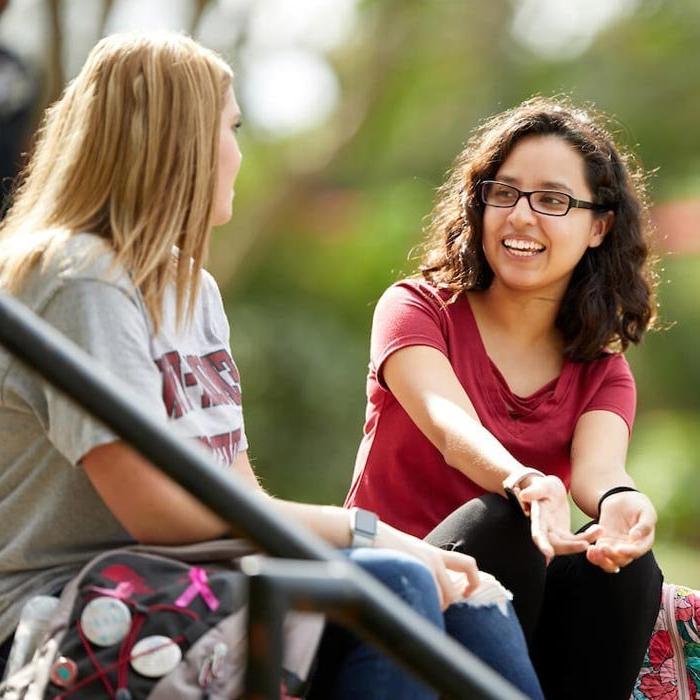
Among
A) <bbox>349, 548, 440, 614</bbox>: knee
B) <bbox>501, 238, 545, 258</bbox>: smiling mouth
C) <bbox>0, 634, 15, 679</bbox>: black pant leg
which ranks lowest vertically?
<bbox>0, 634, 15, 679</bbox>: black pant leg

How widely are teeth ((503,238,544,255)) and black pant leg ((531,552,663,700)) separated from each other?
2.26 ft

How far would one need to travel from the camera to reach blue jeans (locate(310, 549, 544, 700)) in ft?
7.20

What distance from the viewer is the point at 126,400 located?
5.44ft

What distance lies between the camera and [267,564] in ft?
4.84

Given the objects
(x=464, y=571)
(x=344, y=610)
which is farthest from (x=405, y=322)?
(x=344, y=610)

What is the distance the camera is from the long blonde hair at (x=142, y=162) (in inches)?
90.8

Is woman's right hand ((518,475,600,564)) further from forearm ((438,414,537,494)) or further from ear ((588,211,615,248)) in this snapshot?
ear ((588,211,615,248))

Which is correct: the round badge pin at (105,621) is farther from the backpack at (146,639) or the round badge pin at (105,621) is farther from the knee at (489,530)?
the knee at (489,530)

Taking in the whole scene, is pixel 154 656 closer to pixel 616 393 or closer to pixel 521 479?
pixel 521 479

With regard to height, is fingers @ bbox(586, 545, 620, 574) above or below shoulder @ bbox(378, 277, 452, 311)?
below

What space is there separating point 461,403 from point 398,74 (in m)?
8.77

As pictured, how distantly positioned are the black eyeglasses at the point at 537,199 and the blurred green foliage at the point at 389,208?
6.88 metres

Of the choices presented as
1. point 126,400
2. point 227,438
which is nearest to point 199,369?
point 227,438

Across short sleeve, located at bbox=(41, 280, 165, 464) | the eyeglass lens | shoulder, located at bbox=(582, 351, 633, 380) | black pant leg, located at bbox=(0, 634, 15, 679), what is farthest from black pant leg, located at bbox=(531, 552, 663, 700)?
black pant leg, located at bbox=(0, 634, 15, 679)
